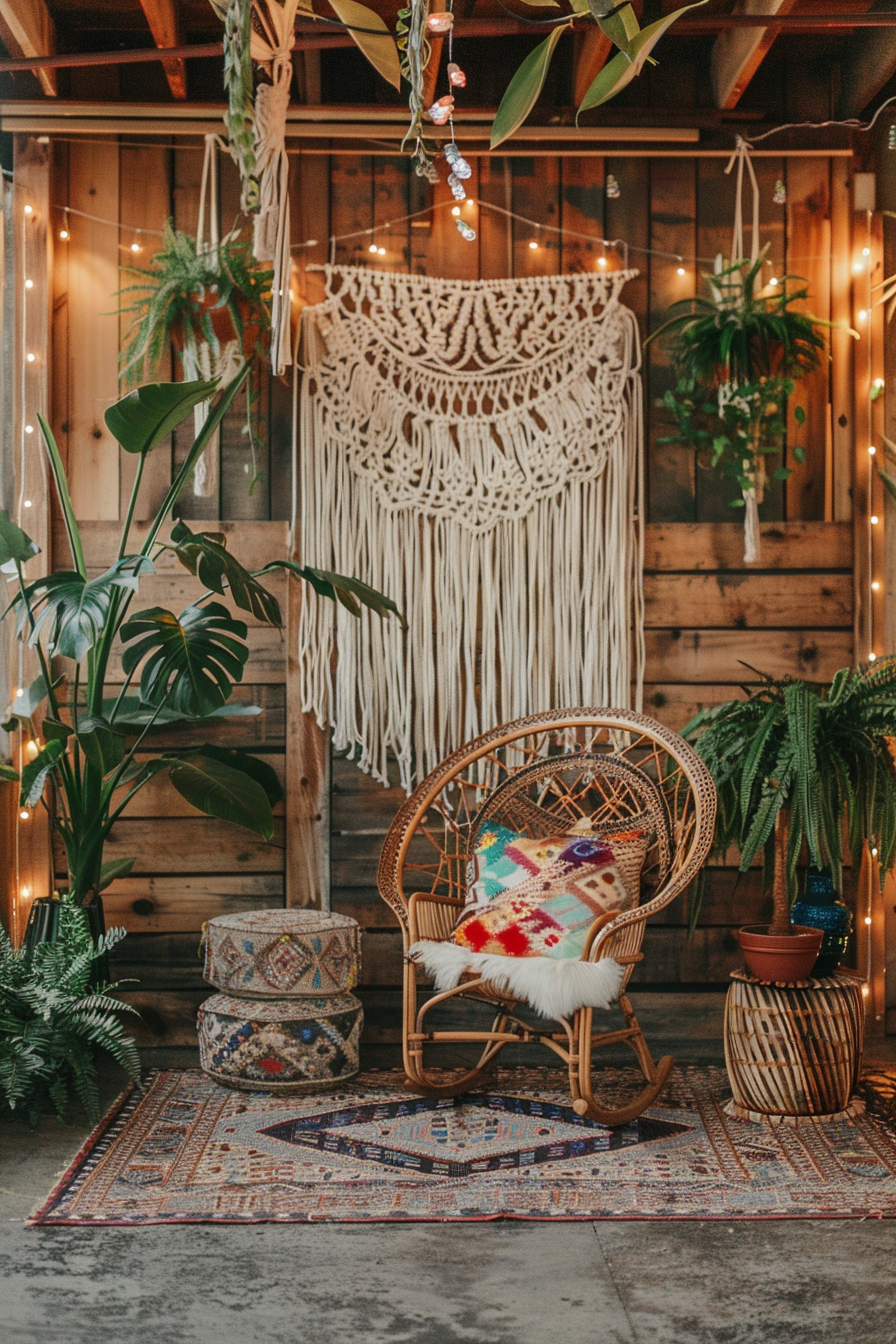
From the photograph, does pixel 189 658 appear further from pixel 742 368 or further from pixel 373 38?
pixel 373 38

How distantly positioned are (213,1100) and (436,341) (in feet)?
6.68

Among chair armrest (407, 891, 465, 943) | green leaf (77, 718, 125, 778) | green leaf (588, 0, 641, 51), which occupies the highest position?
green leaf (588, 0, 641, 51)

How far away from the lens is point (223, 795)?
118 inches

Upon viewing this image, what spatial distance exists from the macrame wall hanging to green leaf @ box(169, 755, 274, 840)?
428mm

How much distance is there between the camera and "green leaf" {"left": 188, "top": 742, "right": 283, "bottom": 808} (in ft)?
10.7

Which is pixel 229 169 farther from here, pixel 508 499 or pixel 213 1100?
pixel 213 1100

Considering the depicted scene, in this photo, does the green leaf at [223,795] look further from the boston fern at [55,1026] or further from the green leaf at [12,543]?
the green leaf at [12,543]

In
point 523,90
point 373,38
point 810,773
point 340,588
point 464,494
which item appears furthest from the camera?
point 464,494

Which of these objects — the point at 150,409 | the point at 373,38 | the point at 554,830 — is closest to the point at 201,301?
the point at 150,409

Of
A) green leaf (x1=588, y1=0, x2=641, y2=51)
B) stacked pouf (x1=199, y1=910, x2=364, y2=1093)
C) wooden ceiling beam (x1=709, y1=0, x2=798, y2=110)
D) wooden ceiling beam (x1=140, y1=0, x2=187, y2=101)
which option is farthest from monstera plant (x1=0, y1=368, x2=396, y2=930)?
green leaf (x1=588, y1=0, x2=641, y2=51)

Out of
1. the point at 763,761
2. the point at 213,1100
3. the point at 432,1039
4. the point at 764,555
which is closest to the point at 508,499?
the point at 764,555

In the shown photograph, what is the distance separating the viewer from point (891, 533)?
3479mm

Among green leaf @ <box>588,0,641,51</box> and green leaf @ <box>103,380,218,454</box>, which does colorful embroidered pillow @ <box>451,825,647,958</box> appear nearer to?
green leaf @ <box>103,380,218,454</box>

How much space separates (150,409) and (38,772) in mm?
876
